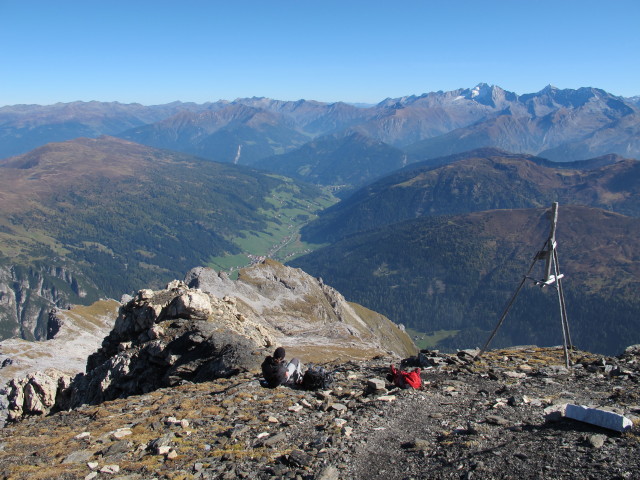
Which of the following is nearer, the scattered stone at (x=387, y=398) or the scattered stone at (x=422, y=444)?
the scattered stone at (x=422, y=444)

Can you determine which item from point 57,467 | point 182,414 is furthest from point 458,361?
point 57,467

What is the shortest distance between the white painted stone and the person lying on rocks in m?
13.2

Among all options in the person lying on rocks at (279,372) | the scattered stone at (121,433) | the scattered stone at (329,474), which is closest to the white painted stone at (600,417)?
the scattered stone at (329,474)

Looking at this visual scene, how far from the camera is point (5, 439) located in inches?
869

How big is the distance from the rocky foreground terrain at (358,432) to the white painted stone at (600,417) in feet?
0.90

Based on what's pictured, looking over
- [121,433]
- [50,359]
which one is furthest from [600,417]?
[50,359]

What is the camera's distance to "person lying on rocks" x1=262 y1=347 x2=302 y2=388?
24312mm

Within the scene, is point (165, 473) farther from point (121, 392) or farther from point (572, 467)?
point (121, 392)

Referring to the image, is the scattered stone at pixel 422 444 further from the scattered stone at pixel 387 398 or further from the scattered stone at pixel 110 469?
the scattered stone at pixel 110 469

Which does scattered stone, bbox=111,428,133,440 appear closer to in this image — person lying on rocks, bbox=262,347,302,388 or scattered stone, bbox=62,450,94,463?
scattered stone, bbox=62,450,94,463

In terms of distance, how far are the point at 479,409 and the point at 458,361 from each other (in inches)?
347

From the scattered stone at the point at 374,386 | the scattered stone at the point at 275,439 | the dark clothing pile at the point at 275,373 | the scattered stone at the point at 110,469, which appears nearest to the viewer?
the scattered stone at the point at 110,469

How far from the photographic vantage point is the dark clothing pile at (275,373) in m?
24.3

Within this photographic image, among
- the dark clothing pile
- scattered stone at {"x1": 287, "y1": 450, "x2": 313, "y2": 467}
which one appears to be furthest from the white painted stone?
the dark clothing pile
